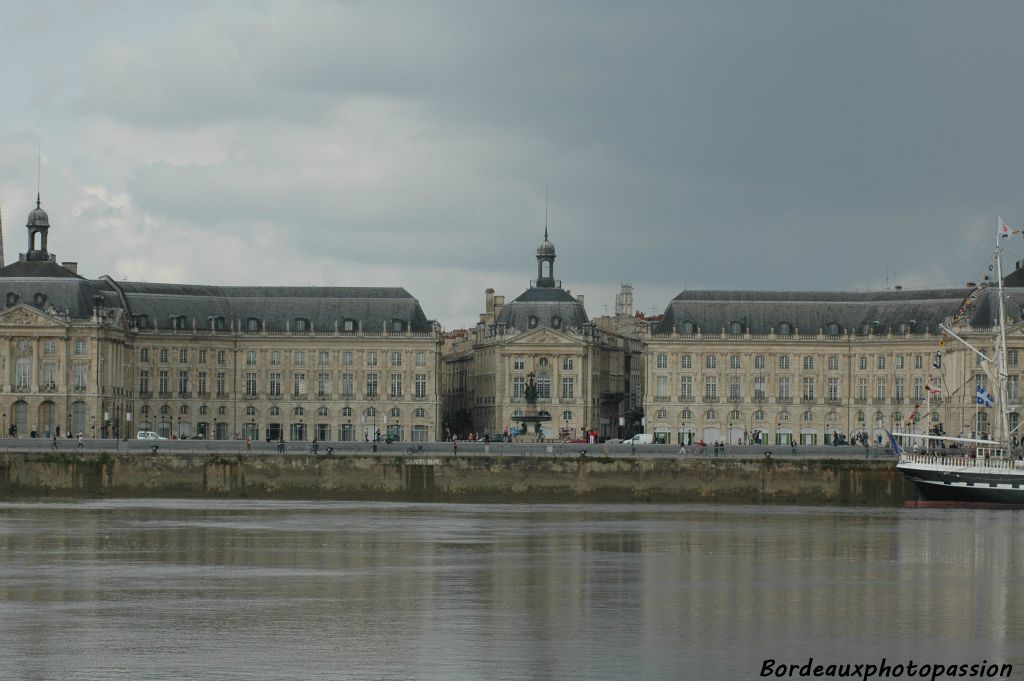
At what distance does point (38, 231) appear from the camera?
147875mm

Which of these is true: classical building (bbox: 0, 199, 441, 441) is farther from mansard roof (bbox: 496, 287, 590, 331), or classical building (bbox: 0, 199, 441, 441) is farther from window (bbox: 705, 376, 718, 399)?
window (bbox: 705, 376, 718, 399)

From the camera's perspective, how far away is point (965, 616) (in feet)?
147

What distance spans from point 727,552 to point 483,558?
7.28 meters

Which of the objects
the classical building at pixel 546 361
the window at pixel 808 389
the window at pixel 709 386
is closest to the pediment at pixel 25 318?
the classical building at pixel 546 361

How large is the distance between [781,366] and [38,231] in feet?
170

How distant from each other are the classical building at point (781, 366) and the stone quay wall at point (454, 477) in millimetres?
51444

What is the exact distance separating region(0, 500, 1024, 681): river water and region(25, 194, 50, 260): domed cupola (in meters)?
74.5

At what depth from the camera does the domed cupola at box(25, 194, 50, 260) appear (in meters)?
147

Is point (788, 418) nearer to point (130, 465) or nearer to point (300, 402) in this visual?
point (300, 402)

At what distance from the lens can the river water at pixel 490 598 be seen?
38.0 metres

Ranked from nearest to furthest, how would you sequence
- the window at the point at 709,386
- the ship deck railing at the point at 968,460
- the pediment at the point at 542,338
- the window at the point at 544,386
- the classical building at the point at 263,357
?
1. the ship deck railing at the point at 968,460
2. the classical building at the point at 263,357
3. the window at the point at 709,386
4. the pediment at the point at 542,338
5. the window at the point at 544,386

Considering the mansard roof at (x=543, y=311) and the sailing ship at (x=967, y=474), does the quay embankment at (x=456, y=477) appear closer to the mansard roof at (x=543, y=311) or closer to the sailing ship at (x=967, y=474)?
the sailing ship at (x=967, y=474)

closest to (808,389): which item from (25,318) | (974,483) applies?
(25,318)

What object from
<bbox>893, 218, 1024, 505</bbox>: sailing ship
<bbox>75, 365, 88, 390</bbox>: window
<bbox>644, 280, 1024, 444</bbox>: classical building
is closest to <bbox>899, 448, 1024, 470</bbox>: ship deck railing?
<bbox>893, 218, 1024, 505</bbox>: sailing ship
